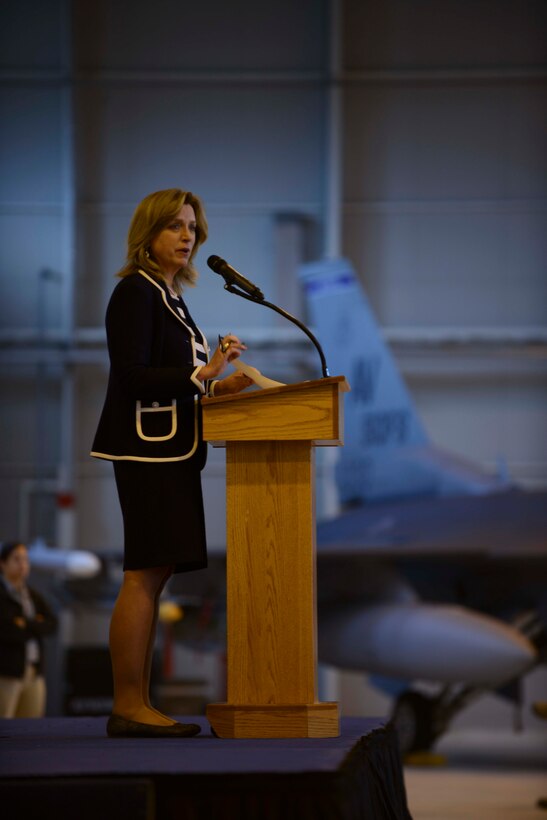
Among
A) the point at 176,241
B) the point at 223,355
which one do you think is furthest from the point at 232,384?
the point at 176,241

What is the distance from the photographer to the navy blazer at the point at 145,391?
2.43 metres

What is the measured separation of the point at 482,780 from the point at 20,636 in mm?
3065

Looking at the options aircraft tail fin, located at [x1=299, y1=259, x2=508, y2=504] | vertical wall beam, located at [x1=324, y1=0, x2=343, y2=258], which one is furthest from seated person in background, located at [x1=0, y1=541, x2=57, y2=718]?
vertical wall beam, located at [x1=324, y1=0, x2=343, y2=258]

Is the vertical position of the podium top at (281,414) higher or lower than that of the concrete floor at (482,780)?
higher

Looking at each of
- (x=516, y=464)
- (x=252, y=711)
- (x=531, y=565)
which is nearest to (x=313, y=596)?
(x=252, y=711)

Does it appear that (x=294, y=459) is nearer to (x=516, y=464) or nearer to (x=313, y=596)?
(x=313, y=596)

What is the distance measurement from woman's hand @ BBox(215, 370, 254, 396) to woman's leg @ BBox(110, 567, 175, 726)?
0.39 m

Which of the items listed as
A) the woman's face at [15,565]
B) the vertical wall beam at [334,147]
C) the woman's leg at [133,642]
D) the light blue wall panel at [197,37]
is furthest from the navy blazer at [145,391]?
the light blue wall panel at [197,37]

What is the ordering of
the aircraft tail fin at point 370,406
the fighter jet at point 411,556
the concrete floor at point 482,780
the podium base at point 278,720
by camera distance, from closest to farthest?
1. the podium base at point 278,720
2. the concrete floor at point 482,780
3. the fighter jet at point 411,556
4. the aircraft tail fin at point 370,406

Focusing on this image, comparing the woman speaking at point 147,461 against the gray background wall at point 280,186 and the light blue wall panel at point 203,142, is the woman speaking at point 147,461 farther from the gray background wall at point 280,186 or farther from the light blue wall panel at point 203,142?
the light blue wall panel at point 203,142

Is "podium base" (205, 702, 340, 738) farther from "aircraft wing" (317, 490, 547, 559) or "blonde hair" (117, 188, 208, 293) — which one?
"aircraft wing" (317, 490, 547, 559)

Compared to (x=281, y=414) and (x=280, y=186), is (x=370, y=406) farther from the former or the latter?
(x=281, y=414)

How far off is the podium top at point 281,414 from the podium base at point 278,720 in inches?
20.3

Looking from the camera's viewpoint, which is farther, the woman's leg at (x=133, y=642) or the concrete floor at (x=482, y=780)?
the concrete floor at (x=482, y=780)
